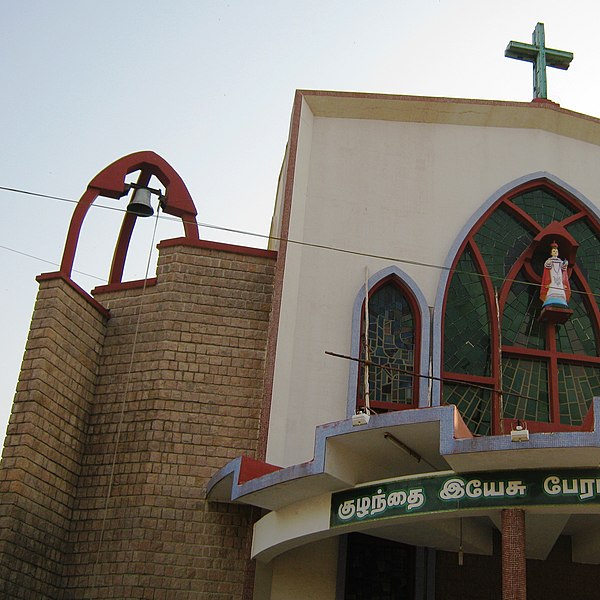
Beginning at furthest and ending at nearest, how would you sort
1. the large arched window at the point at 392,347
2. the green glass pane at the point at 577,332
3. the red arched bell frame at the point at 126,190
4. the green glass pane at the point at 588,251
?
the green glass pane at the point at 588,251 < the red arched bell frame at the point at 126,190 < the green glass pane at the point at 577,332 < the large arched window at the point at 392,347

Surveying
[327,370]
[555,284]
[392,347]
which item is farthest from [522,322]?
[327,370]

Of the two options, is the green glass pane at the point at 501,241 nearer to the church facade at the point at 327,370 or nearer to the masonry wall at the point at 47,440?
the church facade at the point at 327,370

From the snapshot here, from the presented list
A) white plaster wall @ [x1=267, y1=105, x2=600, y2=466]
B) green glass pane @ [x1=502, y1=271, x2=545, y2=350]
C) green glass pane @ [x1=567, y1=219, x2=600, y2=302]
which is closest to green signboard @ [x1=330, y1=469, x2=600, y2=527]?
white plaster wall @ [x1=267, y1=105, x2=600, y2=466]

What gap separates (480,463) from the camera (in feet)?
32.4

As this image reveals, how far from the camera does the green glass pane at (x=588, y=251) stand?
48.3 feet

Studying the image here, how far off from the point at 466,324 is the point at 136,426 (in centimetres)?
439

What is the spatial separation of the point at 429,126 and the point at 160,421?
18.4 ft

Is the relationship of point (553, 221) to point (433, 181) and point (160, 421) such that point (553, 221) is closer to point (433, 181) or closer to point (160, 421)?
point (433, 181)

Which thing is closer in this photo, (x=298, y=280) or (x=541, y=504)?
(x=541, y=504)

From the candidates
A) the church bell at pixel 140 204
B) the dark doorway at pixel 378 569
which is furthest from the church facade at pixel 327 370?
the church bell at pixel 140 204

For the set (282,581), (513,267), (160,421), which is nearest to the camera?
(282,581)

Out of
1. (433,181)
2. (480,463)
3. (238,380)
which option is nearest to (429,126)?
(433,181)

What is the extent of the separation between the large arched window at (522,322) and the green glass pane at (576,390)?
13 millimetres

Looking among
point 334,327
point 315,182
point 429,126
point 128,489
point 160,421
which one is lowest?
point 128,489
